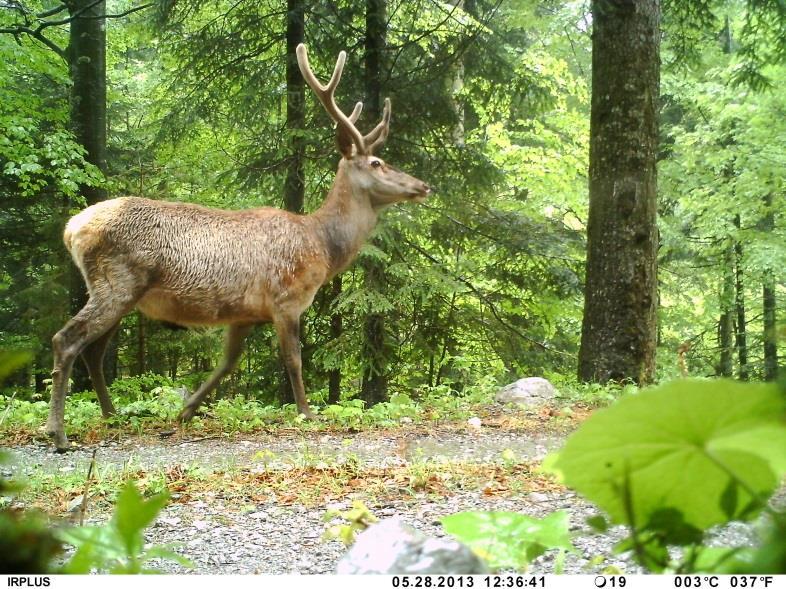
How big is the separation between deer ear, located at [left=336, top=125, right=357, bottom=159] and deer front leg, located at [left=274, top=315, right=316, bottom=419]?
5.72 ft

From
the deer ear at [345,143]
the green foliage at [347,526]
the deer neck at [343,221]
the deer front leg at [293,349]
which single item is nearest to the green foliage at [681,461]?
the green foliage at [347,526]

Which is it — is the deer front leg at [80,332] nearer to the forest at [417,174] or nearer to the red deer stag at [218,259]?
the red deer stag at [218,259]

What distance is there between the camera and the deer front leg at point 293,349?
7012 mm

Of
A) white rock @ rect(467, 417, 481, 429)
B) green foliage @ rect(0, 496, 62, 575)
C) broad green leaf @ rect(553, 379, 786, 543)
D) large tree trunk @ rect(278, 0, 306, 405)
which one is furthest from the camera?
large tree trunk @ rect(278, 0, 306, 405)

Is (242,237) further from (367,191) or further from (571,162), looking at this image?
(571,162)

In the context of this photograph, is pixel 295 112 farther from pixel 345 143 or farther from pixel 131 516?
pixel 131 516

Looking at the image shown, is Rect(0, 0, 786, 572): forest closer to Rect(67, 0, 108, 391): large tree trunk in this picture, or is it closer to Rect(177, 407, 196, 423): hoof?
Rect(67, 0, 108, 391): large tree trunk

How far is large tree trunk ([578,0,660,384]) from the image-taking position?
7684mm

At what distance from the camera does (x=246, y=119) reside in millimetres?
11297

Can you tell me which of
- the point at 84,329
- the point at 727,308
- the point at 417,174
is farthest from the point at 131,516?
the point at 727,308

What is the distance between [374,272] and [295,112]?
2.52 m

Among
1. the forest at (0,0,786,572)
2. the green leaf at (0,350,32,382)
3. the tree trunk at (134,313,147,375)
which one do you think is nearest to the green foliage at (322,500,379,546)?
the green leaf at (0,350,32,382)

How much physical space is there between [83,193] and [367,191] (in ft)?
20.7

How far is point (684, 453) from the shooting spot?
0.64 metres
